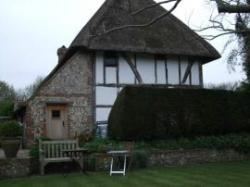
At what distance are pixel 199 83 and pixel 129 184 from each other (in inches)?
564

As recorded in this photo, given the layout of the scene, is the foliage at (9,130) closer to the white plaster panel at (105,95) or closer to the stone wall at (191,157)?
the white plaster panel at (105,95)

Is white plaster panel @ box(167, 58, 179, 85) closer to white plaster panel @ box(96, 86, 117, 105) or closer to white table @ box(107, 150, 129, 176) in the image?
white plaster panel @ box(96, 86, 117, 105)

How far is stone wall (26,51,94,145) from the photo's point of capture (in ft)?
65.3

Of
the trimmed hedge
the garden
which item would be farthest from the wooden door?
the trimmed hedge

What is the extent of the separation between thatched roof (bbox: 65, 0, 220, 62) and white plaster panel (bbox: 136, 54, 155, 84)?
749 mm

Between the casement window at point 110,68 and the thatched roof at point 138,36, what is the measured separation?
0.83 meters

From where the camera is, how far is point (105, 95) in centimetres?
2084

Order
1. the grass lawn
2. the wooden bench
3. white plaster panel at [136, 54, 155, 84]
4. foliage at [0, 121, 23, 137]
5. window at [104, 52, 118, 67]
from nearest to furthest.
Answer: the grass lawn → the wooden bench → foliage at [0, 121, 23, 137] → window at [104, 52, 118, 67] → white plaster panel at [136, 54, 155, 84]

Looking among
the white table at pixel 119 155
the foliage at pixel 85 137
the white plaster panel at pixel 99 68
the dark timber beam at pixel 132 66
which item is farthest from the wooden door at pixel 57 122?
the white table at pixel 119 155

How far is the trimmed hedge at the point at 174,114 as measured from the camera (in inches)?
615

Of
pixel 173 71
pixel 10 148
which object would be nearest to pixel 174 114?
pixel 10 148

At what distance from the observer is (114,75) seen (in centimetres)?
2109

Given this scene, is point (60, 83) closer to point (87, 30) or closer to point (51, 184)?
point (87, 30)

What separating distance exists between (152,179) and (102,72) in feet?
37.4
